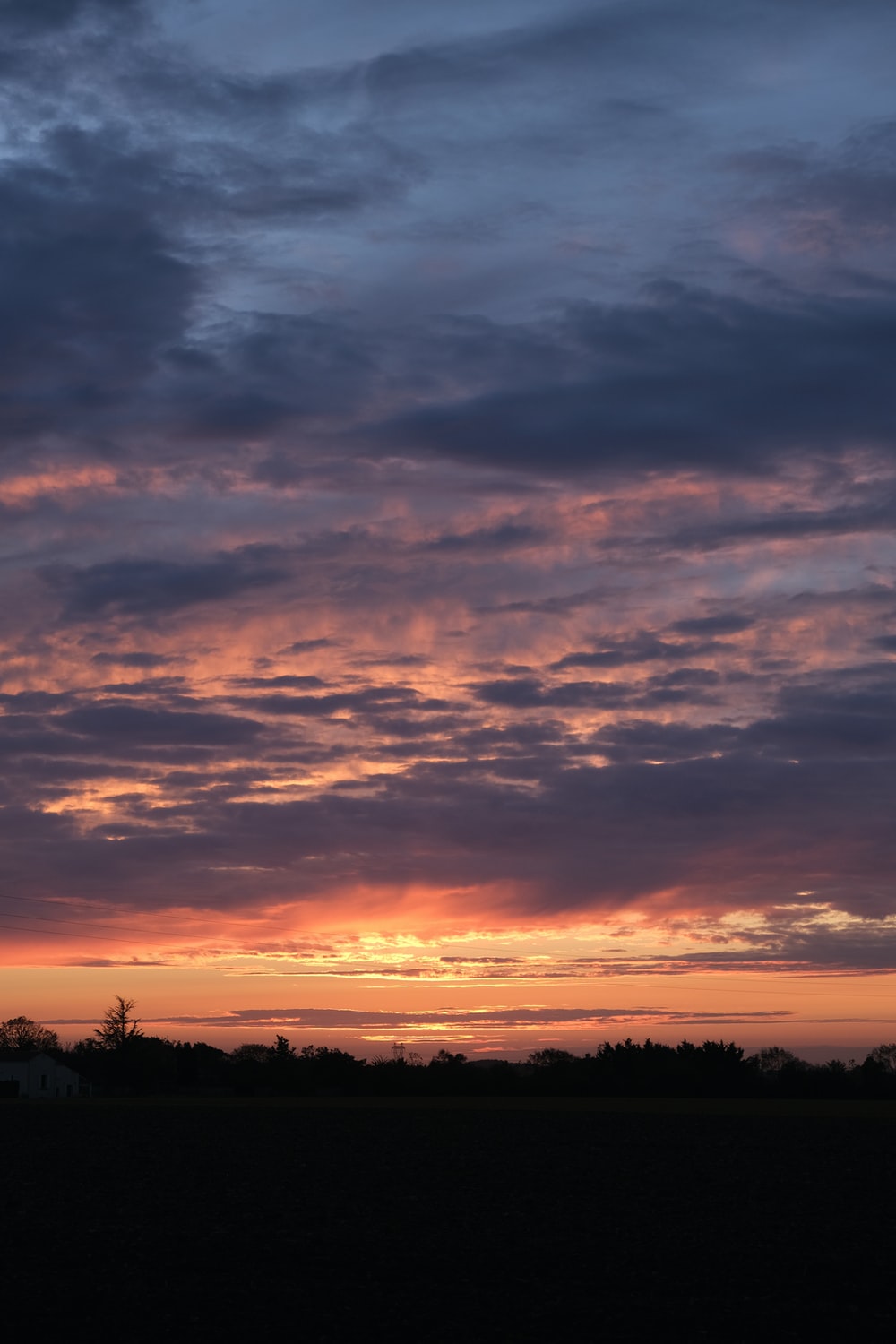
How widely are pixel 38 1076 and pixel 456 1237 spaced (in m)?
166

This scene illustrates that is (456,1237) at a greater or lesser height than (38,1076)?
greater

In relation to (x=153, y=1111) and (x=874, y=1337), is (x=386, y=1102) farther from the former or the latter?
(x=874, y=1337)

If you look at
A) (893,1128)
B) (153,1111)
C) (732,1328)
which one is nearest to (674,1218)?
(732,1328)

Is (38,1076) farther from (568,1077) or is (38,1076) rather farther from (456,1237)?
(456,1237)

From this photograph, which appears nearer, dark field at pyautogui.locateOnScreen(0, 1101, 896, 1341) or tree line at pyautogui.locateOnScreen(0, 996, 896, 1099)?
dark field at pyautogui.locateOnScreen(0, 1101, 896, 1341)

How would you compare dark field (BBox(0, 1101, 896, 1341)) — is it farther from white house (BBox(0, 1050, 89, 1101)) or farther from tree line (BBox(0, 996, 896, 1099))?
white house (BBox(0, 1050, 89, 1101))

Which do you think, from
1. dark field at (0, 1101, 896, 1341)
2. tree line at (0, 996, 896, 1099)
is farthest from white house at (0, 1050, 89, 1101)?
dark field at (0, 1101, 896, 1341)

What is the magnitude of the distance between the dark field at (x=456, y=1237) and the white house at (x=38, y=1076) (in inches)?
4948

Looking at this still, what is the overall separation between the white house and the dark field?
125672 millimetres

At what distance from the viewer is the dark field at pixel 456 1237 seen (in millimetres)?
23281

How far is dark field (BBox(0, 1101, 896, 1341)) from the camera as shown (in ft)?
76.4

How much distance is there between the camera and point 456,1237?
31766 mm

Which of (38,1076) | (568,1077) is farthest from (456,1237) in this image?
(38,1076)

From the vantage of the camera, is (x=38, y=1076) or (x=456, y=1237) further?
(x=38, y=1076)
